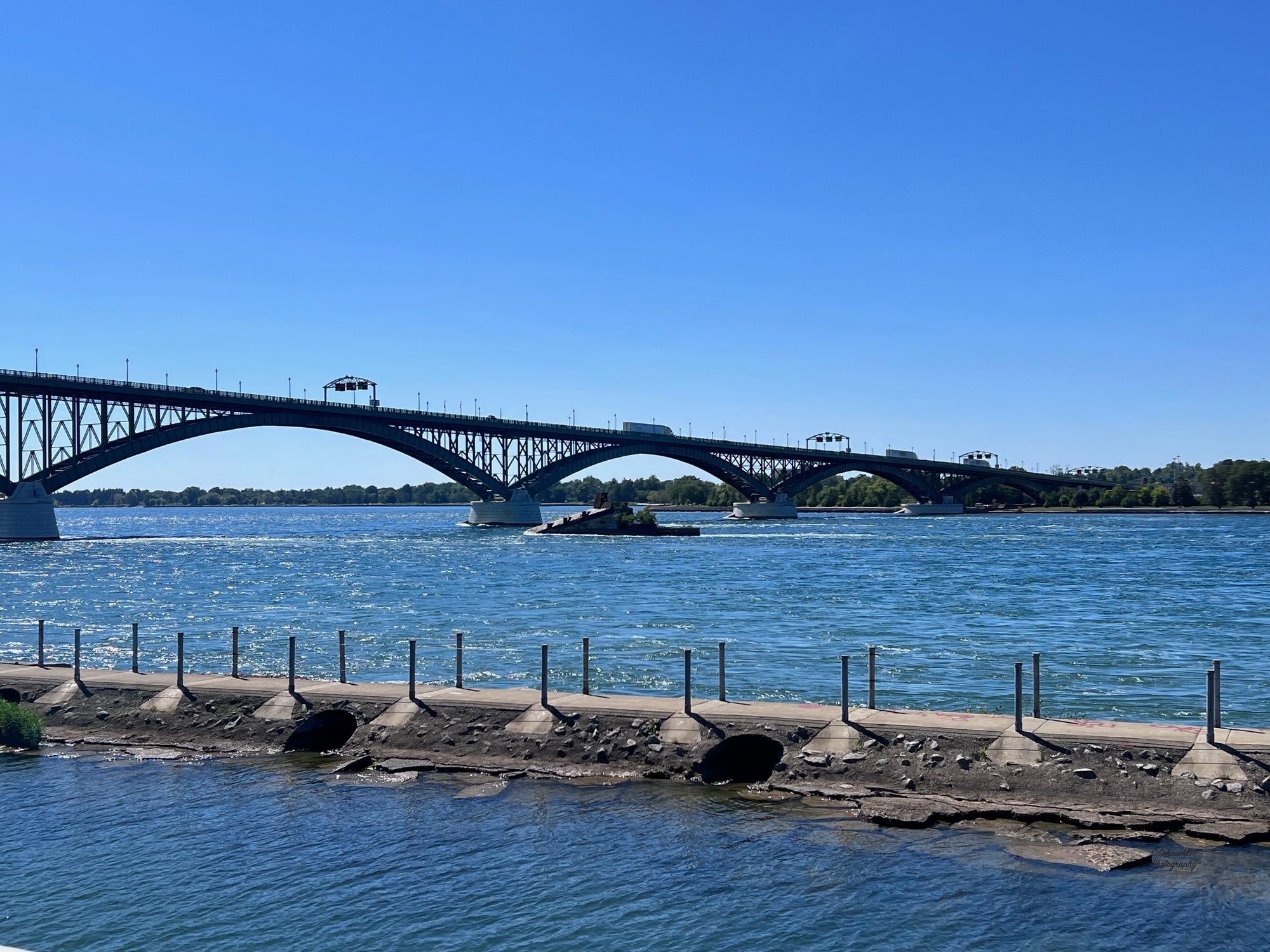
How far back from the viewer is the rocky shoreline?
15477 mm

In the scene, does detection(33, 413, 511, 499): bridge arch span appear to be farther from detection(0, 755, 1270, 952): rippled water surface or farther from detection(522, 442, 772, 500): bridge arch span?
detection(0, 755, 1270, 952): rippled water surface

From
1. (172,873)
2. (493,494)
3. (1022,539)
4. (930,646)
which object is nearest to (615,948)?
(172,873)

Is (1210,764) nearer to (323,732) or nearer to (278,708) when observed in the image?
(323,732)

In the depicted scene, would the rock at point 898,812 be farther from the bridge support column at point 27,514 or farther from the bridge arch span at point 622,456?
the bridge arch span at point 622,456

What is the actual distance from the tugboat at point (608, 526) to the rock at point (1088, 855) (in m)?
124

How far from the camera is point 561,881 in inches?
558

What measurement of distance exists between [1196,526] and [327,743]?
175822mm

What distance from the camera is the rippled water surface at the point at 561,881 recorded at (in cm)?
1252

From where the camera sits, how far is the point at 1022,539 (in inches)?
5207

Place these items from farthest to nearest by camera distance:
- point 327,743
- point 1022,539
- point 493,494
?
point 493,494 → point 1022,539 → point 327,743

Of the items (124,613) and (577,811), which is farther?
(124,613)

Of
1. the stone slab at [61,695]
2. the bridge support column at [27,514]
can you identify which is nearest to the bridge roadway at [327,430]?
the bridge support column at [27,514]

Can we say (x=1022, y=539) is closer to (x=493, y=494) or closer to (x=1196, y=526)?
(x=1196, y=526)

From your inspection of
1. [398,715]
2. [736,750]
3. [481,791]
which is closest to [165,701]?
[398,715]
